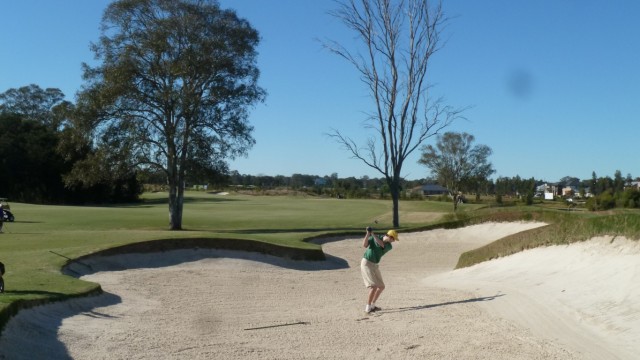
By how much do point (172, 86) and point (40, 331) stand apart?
29779 millimetres

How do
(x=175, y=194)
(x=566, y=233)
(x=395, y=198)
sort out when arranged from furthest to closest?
(x=395, y=198), (x=175, y=194), (x=566, y=233)

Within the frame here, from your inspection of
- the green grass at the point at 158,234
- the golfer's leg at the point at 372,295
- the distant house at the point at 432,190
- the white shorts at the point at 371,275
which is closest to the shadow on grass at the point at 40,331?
the green grass at the point at 158,234

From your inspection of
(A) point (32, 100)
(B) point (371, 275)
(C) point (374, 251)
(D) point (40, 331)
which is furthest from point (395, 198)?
(A) point (32, 100)

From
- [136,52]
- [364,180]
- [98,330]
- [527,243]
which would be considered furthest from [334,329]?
[364,180]

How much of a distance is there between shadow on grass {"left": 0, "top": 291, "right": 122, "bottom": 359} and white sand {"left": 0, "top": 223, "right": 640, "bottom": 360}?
1.3 inches

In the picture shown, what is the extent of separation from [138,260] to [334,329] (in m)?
10.9

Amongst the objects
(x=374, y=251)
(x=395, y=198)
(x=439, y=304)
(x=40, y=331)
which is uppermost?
(x=395, y=198)

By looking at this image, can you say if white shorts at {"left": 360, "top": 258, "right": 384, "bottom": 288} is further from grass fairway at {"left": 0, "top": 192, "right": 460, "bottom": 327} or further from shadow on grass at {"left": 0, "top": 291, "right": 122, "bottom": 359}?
grass fairway at {"left": 0, "top": 192, "right": 460, "bottom": 327}

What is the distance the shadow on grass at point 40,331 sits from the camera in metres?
8.13

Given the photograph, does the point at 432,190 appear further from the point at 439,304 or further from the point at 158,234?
the point at 439,304

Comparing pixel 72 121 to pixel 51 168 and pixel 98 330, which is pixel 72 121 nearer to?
pixel 98 330

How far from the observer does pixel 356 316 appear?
1251 cm

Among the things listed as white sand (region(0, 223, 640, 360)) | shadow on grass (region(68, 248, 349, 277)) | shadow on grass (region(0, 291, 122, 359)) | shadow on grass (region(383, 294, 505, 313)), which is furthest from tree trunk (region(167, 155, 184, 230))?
shadow on grass (region(383, 294, 505, 313))

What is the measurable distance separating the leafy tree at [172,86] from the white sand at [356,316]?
19423 mm
